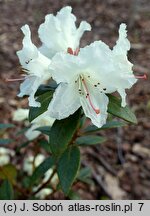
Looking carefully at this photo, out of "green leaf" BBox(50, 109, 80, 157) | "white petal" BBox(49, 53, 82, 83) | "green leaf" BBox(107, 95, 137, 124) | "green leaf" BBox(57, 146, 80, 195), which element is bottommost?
"green leaf" BBox(57, 146, 80, 195)

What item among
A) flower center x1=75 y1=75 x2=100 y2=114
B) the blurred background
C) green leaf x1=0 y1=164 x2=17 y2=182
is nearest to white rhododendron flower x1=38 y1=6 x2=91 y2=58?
flower center x1=75 y1=75 x2=100 y2=114

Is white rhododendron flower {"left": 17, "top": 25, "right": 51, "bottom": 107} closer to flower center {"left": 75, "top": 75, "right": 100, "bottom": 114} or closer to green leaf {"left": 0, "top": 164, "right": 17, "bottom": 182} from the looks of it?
flower center {"left": 75, "top": 75, "right": 100, "bottom": 114}

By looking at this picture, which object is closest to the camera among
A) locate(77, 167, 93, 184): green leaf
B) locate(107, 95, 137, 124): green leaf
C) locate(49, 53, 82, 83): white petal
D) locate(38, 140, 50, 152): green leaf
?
locate(49, 53, 82, 83): white petal

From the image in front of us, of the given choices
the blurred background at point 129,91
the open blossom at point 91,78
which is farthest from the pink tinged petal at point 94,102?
the blurred background at point 129,91

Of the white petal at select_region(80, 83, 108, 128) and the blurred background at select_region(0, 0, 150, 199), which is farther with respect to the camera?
the blurred background at select_region(0, 0, 150, 199)

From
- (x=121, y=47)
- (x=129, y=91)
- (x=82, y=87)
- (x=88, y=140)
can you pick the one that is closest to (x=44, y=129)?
(x=88, y=140)

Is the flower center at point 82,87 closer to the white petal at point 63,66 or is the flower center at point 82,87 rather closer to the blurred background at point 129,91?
the white petal at point 63,66

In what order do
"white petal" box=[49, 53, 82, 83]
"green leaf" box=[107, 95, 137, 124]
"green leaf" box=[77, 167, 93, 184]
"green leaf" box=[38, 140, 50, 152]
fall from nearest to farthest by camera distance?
"white petal" box=[49, 53, 82, 83] < "green leaf" box=[107, 95, 137, 124] < "green leaf" box=[38, 140, 50, 152] < "green leaf" box=[77, 167, 93, 184]

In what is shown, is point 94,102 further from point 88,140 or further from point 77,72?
point 88,140
